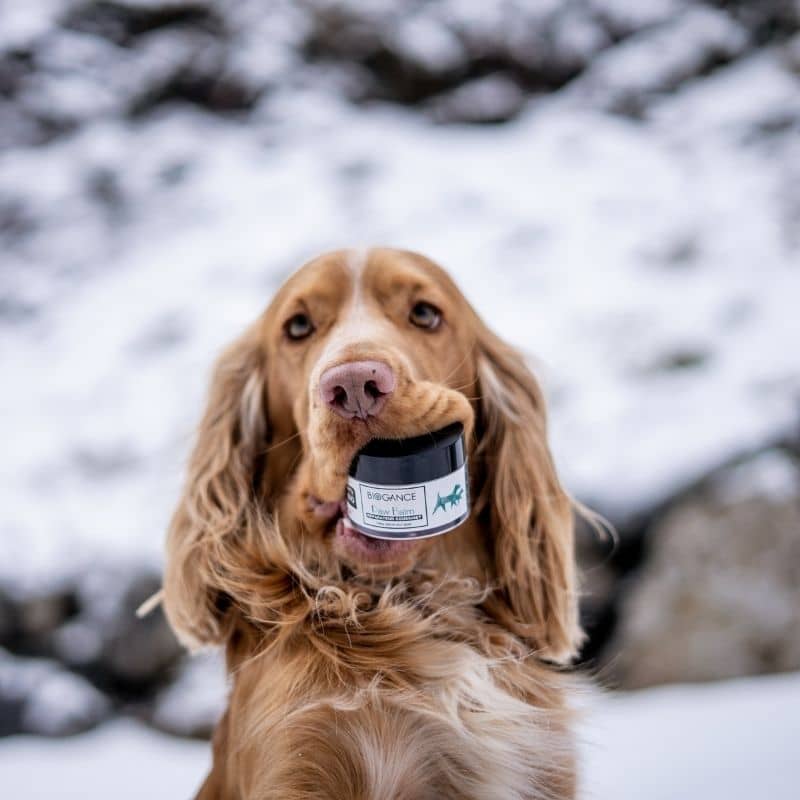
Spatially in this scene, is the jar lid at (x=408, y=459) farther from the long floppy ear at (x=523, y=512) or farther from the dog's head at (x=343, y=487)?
the long floppy ear at (x=523, y=512)

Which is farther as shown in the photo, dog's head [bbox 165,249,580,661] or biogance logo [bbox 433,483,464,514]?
dog's head [bbox 165,249,580,661]

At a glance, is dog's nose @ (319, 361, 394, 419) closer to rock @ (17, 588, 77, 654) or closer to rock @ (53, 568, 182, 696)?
rock @ (53, 568, 182, 696)

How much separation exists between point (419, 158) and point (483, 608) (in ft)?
17.1

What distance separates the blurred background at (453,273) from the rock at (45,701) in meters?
0.01

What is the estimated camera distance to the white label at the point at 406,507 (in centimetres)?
141

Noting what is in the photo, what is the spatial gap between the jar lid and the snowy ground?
1.33 metres

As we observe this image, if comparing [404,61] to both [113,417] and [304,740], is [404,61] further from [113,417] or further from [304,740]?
[304,740]

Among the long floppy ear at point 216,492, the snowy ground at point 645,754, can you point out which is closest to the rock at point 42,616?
the snowy ground at point 645,754

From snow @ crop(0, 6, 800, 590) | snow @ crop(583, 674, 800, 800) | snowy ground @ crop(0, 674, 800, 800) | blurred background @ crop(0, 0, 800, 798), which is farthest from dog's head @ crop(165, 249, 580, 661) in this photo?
snow @ crop(0, 6, 800, 590)

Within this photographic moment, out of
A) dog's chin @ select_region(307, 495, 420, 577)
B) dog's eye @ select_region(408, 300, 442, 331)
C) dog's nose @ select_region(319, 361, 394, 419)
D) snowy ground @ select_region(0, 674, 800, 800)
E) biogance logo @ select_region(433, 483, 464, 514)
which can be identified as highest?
dog's nose @ select_region(319, 361, 394, 419)

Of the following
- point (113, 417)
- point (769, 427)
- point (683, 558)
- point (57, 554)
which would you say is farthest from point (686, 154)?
point (57, 554)

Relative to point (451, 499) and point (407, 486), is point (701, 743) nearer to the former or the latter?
point (451, 499)

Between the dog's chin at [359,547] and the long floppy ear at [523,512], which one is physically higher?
the dog's chin at [359,547]

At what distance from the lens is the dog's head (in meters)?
1.66
